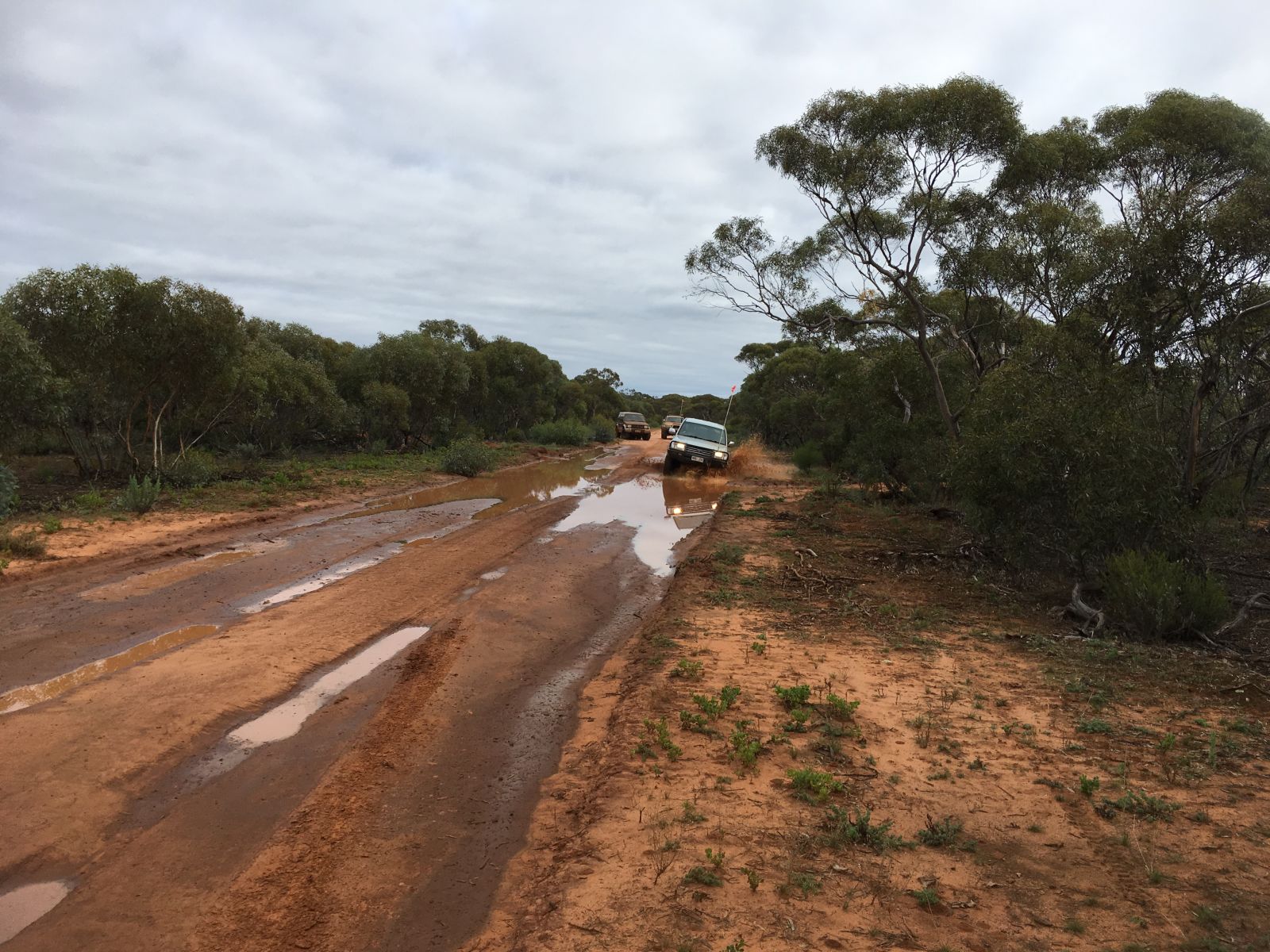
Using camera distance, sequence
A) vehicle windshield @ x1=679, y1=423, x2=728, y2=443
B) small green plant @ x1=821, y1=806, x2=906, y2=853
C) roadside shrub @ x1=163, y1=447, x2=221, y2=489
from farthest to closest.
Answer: vehicle windshield @ x1=679, y1=423, x2=728, y2=443 < roadside shrub @ x1=163, y1=447, x2=221, y2=489 < small green plant @ x1=821, y1=806, x2=906, y2=853

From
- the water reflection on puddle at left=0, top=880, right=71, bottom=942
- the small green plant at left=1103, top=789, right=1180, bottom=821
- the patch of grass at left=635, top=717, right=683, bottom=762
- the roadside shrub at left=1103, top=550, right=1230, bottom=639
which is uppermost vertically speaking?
the roadside shrub at left=1103, top=550, right=1230, bottom=639

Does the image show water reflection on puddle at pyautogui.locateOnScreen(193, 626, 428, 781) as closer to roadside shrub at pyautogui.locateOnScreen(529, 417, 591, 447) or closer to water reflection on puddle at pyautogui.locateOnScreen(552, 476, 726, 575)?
water reflection on puddle at pyautogui.locateOnScreen(552, 476, 726, 575)

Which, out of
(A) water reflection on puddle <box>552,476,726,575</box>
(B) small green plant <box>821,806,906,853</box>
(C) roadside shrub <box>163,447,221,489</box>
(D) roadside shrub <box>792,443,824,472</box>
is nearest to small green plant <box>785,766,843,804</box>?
(B) small green plant <box>821,806,906,853</box>

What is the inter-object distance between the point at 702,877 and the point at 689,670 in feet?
9.30

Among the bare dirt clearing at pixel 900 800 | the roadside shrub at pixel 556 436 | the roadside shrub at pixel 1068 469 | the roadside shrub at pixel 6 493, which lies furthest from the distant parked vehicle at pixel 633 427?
the bare dirt clearing at pixel 900 800

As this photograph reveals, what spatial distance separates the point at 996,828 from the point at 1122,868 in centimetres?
58

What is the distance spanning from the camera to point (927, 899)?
126 inches

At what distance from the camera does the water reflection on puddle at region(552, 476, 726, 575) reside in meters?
12.7

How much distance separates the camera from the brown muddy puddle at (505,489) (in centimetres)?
1562

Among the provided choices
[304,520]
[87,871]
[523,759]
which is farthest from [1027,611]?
[304,520]

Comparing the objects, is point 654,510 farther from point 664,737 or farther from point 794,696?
point 664,737

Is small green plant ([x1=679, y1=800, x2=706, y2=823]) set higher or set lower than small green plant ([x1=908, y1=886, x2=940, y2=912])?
lower

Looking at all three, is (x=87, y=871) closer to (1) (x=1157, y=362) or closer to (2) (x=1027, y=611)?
(2) (x=1027, y=611)

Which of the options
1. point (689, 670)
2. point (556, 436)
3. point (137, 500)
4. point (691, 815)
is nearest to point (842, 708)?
point (689, 670)
